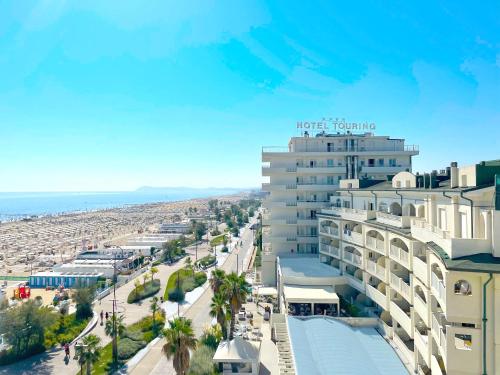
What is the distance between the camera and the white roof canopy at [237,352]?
3070 centimetres

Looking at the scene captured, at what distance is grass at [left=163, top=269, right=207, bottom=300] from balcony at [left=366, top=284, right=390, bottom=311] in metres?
34.2

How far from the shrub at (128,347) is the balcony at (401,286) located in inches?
1102

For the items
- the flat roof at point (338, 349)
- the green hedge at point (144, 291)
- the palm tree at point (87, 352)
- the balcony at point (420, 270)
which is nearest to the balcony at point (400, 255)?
the balcony at point (420, 270)

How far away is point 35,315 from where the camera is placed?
4000cm

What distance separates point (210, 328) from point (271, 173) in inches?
1069

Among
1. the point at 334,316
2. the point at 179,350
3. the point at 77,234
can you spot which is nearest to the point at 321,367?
the point at 179,350

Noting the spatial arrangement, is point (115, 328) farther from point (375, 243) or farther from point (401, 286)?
point (401, 286)

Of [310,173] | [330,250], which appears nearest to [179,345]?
[330,250]

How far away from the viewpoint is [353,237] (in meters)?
Result: 41.6

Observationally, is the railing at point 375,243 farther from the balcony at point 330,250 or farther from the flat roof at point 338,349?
the balcony at point 330,250

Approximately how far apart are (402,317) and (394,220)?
8358 millimetres

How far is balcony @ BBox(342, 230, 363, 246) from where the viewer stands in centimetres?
3979

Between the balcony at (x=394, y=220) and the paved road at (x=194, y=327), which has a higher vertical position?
the balcony at (x=394, y=220)

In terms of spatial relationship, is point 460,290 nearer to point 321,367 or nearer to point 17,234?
point 321,367
